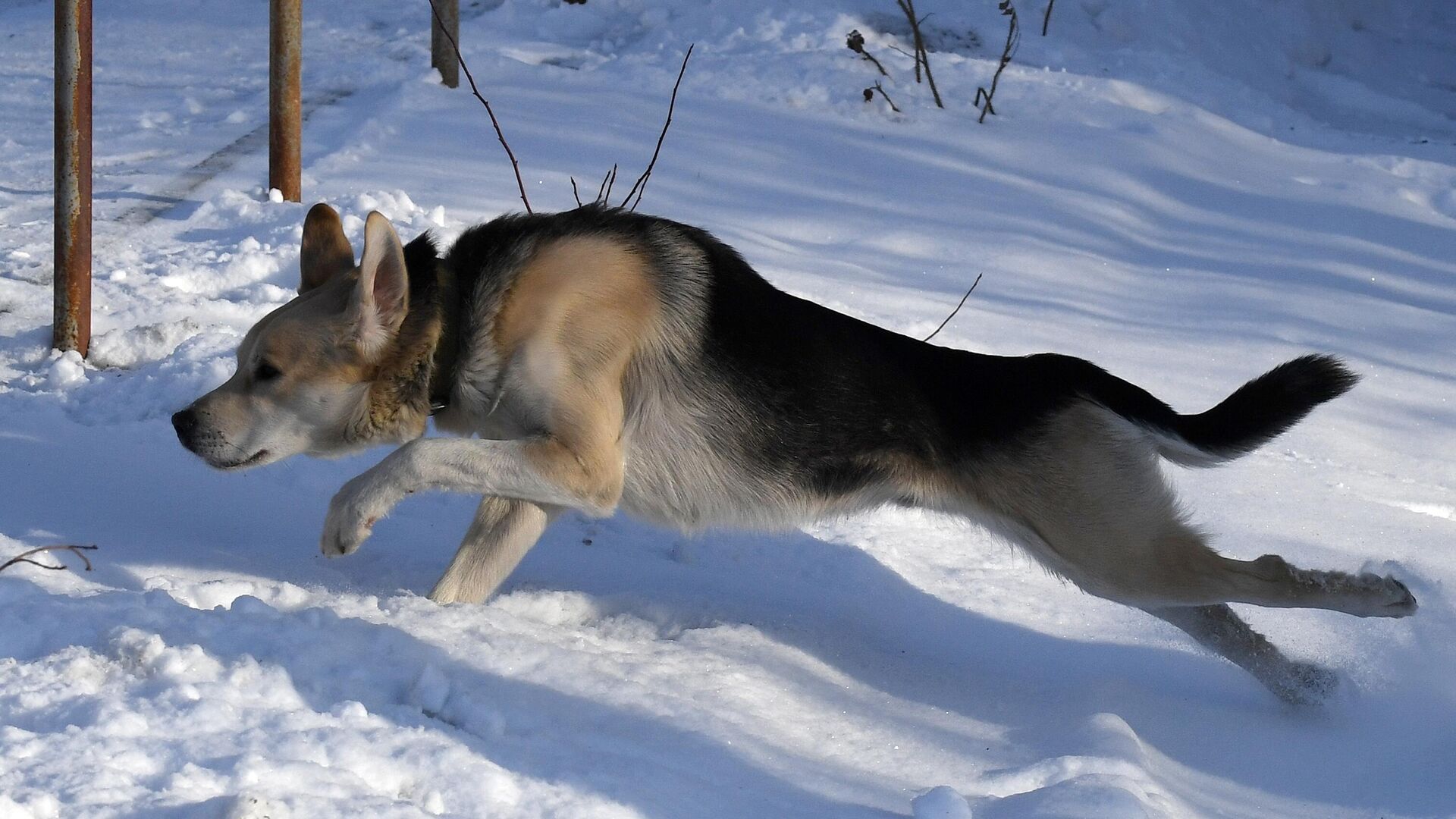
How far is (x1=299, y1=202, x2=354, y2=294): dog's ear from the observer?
3959mm

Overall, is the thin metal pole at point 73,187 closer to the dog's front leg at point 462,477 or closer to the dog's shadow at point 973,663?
the dog's shadow at point 973,663

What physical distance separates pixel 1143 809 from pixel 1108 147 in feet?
29.1

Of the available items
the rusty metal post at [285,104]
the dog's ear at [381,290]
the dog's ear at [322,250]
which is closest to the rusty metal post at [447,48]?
the rusty metal post at [285,104]

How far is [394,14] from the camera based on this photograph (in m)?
15.7

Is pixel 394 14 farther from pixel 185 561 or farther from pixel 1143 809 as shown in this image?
pixel 1143 809

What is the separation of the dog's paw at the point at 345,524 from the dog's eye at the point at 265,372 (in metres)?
0.39

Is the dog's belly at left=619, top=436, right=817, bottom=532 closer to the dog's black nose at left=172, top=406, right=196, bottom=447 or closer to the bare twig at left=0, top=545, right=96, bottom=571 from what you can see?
the dog's black nose at left=172, top=406, right=196, bottom=447

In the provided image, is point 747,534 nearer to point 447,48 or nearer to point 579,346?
point 579,346

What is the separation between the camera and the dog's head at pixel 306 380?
3.61 m

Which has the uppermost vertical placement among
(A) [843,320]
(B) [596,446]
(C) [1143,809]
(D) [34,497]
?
(A) [843,320]

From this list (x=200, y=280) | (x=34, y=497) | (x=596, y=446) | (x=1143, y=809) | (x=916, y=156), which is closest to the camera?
(x=1143, y=809)

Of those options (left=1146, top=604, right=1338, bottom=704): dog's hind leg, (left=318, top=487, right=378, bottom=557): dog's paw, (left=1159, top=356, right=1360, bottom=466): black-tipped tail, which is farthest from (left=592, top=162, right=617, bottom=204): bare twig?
(left=1146, top=604, right=1338, bottom=704): dog's hind leg

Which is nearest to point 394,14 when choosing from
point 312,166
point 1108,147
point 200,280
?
point 312,166

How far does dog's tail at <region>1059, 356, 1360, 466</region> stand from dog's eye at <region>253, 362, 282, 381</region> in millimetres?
2404
